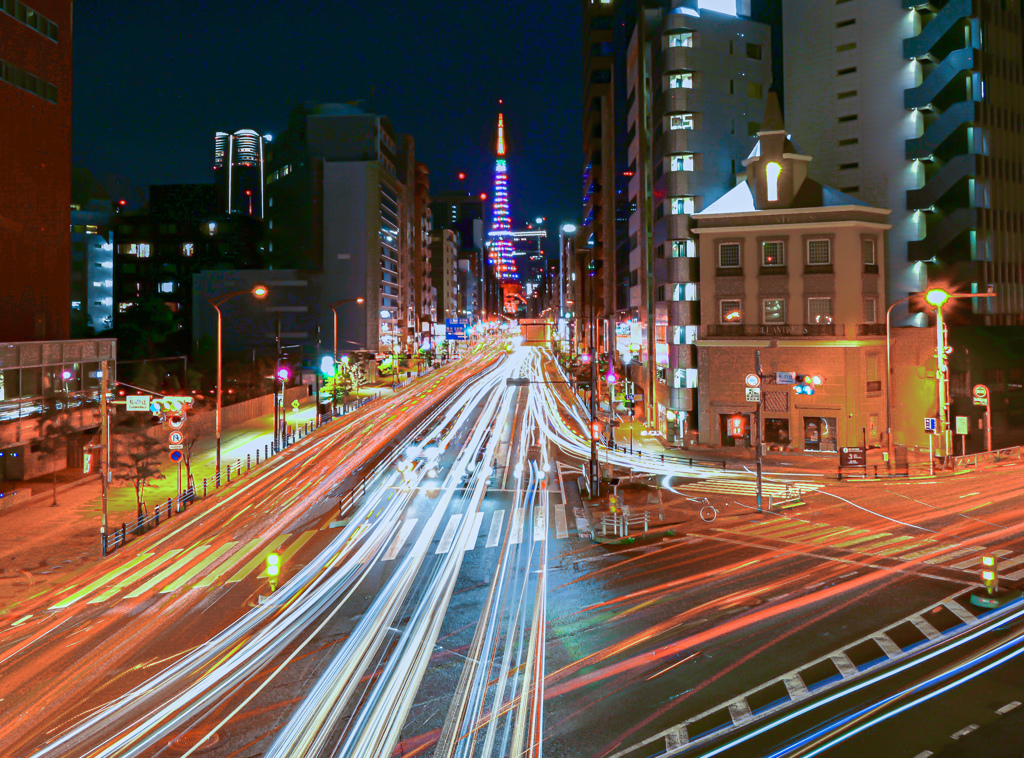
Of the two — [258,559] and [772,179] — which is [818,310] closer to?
[772,179]

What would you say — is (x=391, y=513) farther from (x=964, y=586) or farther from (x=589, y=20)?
(x=589, y=20)

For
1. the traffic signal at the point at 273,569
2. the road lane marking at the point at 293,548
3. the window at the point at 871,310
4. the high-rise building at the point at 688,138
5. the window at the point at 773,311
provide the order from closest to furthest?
the traffic signal at the point at 273,569 < the road lane marking at the point at 293,548 < the window at the point at 871,310 < the window at the point at 773,311 < the high-rise building at the point at 688,138

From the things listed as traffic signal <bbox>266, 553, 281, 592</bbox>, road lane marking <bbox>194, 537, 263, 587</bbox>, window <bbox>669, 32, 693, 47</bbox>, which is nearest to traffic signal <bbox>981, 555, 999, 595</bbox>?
traffic signal <bbox>266, 553, 281, 592</bbox>

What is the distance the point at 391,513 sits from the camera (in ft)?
94.4

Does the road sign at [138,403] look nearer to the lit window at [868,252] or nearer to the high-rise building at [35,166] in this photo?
the high-rise building at [35,166]

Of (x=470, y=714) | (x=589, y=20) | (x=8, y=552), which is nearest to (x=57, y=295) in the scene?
(x=8, y=552)

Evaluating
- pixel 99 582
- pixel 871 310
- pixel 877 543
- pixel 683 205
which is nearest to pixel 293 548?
pixel 99 582

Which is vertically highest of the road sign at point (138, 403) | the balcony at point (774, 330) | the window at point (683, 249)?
the window at point (683, 249)

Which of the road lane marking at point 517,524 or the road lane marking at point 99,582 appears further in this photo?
the road lane marking at point 517,524

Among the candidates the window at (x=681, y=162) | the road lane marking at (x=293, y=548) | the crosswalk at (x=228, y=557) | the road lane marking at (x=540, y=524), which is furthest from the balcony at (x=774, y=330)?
the road lane marking at (x=293, y=548)

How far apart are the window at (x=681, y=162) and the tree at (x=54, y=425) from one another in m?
40.7

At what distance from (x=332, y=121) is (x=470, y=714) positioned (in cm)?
12158

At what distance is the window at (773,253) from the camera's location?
45656mm

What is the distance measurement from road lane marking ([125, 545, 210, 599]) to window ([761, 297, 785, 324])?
35.1 metres
